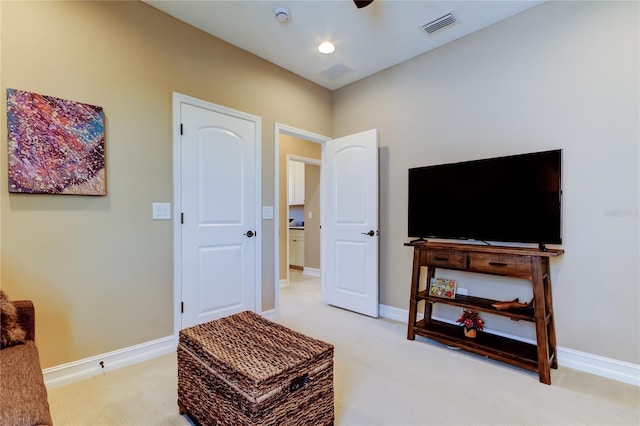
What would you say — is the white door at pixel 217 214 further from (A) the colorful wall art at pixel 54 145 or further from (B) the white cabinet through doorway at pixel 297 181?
(B) the white cabinet through doorway at pixel 297 181

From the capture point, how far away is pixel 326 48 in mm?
3016

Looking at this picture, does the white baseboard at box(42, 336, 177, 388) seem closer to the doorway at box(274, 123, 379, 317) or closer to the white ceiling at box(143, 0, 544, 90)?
the doorway at box(274, 123, 379, 317)

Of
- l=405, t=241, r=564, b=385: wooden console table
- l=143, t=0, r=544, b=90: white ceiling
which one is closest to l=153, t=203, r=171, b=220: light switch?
l=143, t=0, r=544, b=90: white ceiling

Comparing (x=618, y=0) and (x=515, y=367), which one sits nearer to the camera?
(x=618, y=0)

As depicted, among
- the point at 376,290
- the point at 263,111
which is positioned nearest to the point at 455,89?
the point at 263,111

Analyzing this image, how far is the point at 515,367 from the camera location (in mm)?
2279

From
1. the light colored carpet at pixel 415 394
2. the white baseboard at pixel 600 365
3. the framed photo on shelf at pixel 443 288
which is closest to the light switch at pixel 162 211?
the light colored carpet at pixel 415 394

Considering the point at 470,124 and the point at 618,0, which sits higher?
the point at 618,0

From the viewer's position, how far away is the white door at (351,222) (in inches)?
133

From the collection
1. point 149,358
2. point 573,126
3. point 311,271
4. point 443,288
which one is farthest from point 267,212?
point 311,271

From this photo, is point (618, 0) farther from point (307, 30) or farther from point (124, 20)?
point (124, 20)

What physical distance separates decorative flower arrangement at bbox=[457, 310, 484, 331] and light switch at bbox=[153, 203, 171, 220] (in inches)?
103

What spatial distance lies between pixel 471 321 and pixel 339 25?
9.07 ft

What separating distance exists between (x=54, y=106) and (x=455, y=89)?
3.20 metres
